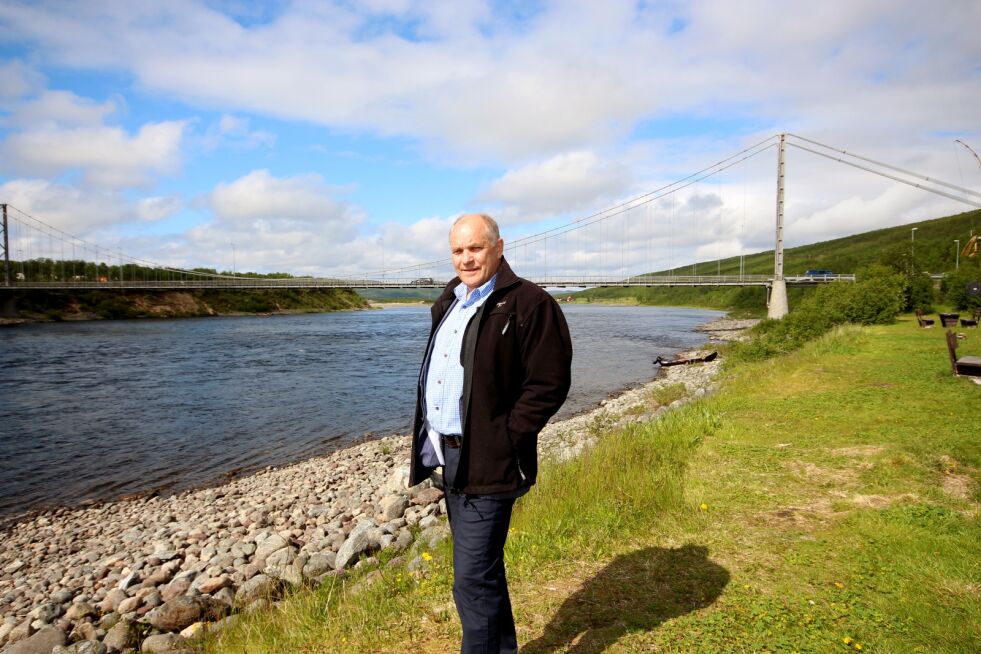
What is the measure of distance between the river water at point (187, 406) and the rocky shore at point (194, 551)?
6.08 ft

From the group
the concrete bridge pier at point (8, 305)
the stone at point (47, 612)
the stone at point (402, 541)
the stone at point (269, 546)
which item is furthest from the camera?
the concrete bridge pier at point (8, 305)

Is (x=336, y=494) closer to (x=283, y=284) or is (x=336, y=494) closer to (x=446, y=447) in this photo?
(x=446, y=447)

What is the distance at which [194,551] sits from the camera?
710 centimetres

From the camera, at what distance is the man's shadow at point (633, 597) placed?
3158mm

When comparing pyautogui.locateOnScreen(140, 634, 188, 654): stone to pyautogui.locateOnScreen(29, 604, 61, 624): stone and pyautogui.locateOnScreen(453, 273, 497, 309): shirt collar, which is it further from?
pyautogui.locateOnScreen(453, 273, 497, 309): shirt collar

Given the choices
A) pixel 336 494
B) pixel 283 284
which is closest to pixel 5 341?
pixel 283 284

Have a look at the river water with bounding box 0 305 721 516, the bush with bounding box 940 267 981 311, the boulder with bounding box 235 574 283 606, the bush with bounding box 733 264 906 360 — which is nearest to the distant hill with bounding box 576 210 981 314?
the bush with bounding box 940 267 981 311

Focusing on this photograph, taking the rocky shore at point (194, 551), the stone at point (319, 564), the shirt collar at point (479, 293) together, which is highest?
the shirt collar at point (479, 293)

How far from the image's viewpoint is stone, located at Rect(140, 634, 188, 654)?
4219mm

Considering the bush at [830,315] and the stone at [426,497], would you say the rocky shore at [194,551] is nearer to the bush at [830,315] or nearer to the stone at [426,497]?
the stone at [426,497]

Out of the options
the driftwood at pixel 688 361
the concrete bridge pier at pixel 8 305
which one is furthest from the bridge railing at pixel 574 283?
the driftwood at pixel 688 361

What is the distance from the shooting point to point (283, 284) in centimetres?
6750

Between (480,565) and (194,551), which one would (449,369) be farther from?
(194,551)

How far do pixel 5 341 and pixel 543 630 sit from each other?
5220cm
